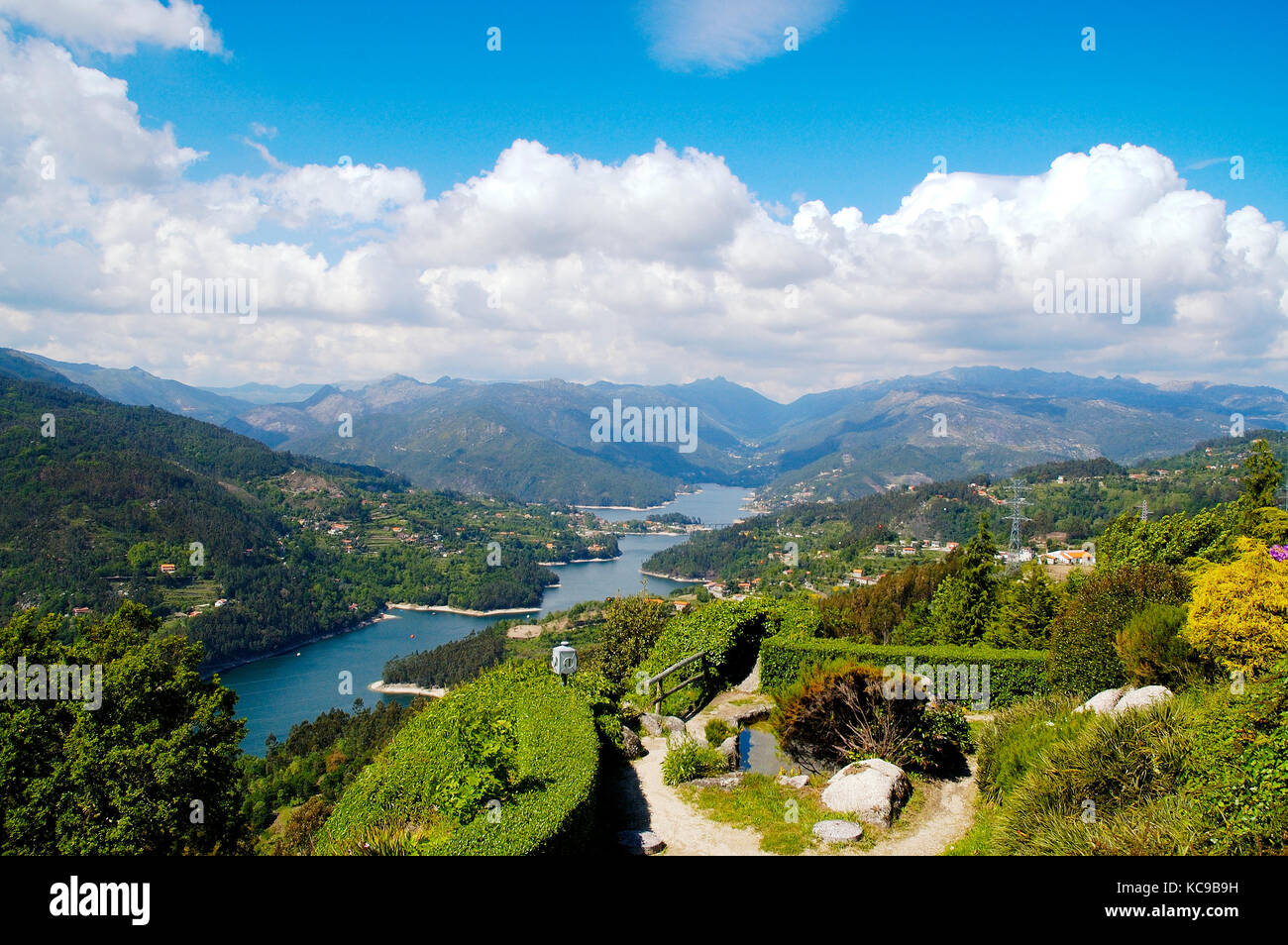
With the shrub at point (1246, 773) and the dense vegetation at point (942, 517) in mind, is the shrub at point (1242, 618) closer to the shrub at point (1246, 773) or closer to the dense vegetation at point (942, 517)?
the shrub at point (1246, 773)

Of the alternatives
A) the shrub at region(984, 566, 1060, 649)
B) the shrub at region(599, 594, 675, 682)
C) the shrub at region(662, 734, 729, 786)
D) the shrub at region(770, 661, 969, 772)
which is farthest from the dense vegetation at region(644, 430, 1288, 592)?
the shrub at region(662, 734, 729, 786)

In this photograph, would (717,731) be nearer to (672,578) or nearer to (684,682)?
(684,682)

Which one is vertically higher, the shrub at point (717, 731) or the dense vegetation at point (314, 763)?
the shrub at point (717, 731)

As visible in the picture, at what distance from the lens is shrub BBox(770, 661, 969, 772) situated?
34.1 feet

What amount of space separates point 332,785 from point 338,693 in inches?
1815

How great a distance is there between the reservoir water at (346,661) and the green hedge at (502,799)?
40.8 meters

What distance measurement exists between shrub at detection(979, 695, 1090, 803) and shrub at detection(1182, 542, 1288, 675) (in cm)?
223

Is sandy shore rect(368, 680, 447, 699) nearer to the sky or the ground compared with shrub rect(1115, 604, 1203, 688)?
nearer to the ground

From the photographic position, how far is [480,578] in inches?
5059

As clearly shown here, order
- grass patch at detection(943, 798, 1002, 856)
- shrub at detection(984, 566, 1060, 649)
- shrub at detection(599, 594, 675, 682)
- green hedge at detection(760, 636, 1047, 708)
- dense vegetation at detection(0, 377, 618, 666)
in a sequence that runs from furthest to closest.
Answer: dense vegetation at detection(0, 377, 618, 666) → shrub at detection(984, 566, 1060, 649) → shrub at detection(599, 594, 675, 682) → green hedge at detection(760, 636, 1047, 708) → grass patch at detection(943, 798, 1002, 856)

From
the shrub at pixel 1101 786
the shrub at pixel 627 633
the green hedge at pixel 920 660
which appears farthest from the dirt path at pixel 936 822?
the shrub at pixel 627 633

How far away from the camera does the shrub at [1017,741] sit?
879 centimetres

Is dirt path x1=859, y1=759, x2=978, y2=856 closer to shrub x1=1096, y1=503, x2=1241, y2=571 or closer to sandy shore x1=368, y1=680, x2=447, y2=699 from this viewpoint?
shrub x1=1096, y1=503, x2=1241, y2=571
